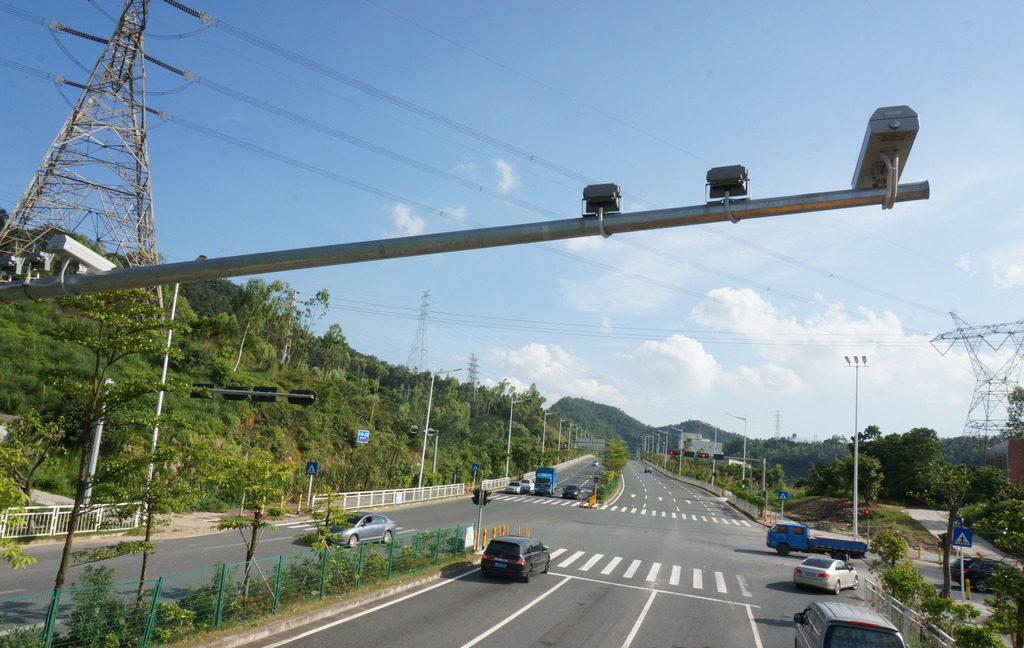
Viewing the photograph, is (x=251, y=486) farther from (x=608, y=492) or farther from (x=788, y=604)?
(x=608, y=492)

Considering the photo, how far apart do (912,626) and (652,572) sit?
10307 millimetres

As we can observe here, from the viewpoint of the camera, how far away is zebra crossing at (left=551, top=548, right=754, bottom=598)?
72.1ft

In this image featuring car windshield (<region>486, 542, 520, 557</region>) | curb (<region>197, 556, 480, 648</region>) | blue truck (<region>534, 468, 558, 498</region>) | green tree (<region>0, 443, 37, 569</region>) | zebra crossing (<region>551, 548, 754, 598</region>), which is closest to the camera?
green tree (<region>0, 443, 37, 569</region>)

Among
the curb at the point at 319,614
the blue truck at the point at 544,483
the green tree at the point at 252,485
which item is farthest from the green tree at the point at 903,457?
the green tree at the point at 252,485

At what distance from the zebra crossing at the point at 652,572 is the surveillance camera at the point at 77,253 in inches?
756

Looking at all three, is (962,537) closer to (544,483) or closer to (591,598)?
(591,598)

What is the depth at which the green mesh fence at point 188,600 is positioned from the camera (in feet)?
33.3

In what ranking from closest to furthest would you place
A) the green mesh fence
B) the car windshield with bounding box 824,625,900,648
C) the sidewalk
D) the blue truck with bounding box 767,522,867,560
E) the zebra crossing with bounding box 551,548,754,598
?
the green mesh fence → the car windshield with bounding box 824,625,900,648 → the zebra crossing with bounding box 551,548,754,598 → the blue truck with bounding box 767,522,867,560 → the sidewalk

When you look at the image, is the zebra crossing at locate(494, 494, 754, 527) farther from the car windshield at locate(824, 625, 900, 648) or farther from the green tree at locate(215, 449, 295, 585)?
the green tree at locate(215, 449, 295, 585)

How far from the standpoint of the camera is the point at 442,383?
13925cm

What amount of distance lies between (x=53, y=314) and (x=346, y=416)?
998 inches

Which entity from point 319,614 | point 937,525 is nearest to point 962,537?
point 319,614

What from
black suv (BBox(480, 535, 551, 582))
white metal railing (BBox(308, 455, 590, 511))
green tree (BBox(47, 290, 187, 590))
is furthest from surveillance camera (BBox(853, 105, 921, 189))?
white metal railing (BBox(308, 455, 590, 511))

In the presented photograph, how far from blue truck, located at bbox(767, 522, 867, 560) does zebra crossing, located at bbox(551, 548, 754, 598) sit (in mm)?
10966
